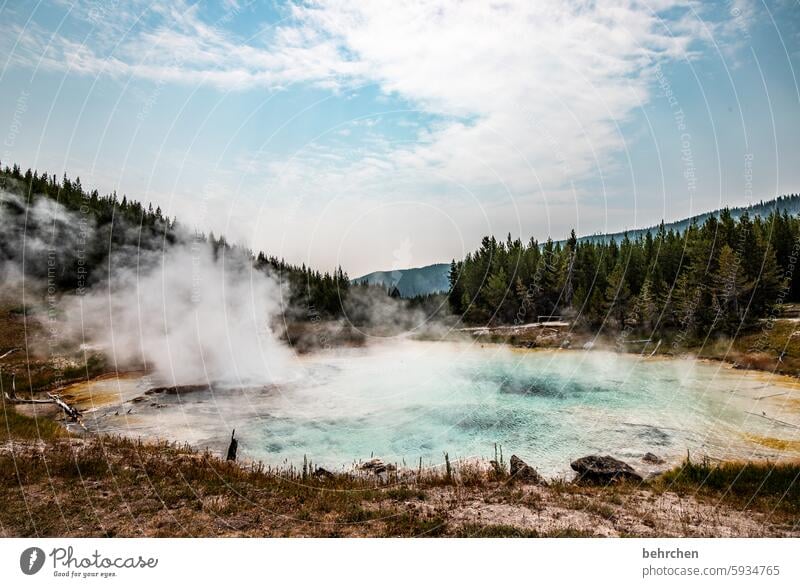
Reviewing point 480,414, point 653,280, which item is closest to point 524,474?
point 480,414

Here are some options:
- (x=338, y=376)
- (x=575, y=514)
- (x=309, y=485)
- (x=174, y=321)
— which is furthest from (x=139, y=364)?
(x=575, y=514)

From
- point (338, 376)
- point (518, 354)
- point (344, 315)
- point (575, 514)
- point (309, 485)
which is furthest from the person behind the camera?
point (344, 315)

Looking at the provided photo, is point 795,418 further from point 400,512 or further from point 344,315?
point 344,315

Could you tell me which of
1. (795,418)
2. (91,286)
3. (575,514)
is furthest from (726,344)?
(91,286)

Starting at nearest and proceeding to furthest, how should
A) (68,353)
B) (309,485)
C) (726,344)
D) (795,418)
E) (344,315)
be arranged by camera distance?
(309,485)
(795,418)
(68,353)
(726,344)
(344,315)

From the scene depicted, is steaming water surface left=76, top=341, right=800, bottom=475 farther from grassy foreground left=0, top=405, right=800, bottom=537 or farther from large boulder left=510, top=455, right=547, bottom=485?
grassy foreground left=0, top=405, right=800, bottom=537

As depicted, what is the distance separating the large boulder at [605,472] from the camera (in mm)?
11641

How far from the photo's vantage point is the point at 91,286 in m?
41.9

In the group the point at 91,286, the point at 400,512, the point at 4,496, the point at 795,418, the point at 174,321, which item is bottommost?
the point at 795,418

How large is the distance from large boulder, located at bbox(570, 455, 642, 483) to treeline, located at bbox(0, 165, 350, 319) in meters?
34.4

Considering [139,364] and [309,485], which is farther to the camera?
Answer: [139,364]

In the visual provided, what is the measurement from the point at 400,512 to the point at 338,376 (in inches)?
769

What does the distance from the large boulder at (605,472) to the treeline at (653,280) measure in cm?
1541

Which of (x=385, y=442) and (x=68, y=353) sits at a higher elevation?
(x=68, y=353)
